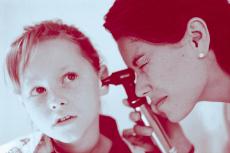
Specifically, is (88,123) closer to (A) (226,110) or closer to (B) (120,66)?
(B) (120,66)

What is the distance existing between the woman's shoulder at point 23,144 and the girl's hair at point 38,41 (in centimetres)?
17

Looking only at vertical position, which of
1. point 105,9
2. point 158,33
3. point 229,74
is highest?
point 105,9

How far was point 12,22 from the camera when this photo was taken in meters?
1.19

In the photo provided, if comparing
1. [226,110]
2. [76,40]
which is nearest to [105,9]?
[76,40]

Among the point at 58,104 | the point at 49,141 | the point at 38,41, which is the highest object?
the point at 38,41

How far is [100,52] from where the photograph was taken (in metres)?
1.15

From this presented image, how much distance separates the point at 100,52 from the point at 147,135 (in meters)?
0.32

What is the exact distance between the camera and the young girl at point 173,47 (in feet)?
3.69

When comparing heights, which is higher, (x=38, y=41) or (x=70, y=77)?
(x=38, y=41)

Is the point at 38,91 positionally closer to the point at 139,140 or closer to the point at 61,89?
the point at 61,89

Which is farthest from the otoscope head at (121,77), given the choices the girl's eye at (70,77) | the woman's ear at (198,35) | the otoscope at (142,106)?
the woman's ear at (198,35)

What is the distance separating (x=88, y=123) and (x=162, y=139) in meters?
0.25

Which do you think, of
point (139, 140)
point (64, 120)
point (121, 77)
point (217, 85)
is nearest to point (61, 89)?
point (64, 120)

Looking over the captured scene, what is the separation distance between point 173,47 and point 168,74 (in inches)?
3.6
